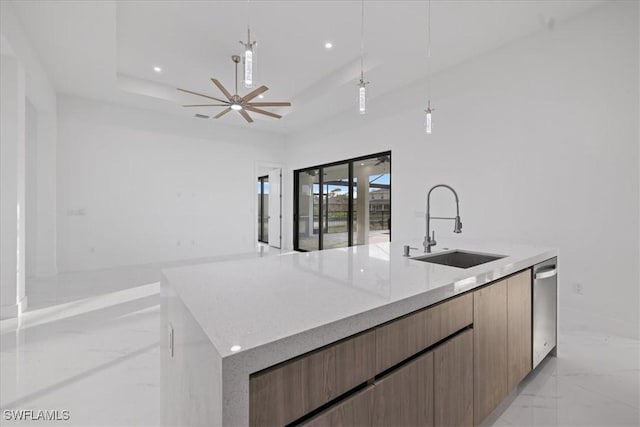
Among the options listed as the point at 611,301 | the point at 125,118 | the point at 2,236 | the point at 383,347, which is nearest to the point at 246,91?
the point at 125,118

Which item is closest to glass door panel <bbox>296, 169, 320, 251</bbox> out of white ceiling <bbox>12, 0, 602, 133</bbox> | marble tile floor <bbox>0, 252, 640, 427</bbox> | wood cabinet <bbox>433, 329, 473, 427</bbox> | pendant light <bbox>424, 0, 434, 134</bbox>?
white ceiling <bbox>12, 0, 602, 133</bbox>

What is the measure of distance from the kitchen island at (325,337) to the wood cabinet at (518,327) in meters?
0.02

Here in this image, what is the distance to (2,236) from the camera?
3027 millimetres

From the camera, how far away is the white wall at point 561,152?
2.75m

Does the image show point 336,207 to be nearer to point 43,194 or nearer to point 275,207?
point 275,207

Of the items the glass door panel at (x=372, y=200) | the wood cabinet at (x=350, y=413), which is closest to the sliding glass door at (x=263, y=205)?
the glass door panel at (x=372, y=200)

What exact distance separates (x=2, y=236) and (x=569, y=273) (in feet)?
19.2

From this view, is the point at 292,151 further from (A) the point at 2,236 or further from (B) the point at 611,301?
(B) the point at 611,301

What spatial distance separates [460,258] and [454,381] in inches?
42.8

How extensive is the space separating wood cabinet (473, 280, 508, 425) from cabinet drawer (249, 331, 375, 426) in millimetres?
762

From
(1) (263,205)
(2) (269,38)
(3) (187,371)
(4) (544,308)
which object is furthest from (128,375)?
(1) (263,205)

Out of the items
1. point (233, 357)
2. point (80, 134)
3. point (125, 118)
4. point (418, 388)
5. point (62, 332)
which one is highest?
point (125, 118)

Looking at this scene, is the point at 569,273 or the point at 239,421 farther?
the point at 569,273

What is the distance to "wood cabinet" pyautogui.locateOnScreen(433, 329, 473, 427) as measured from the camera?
3.89ft
